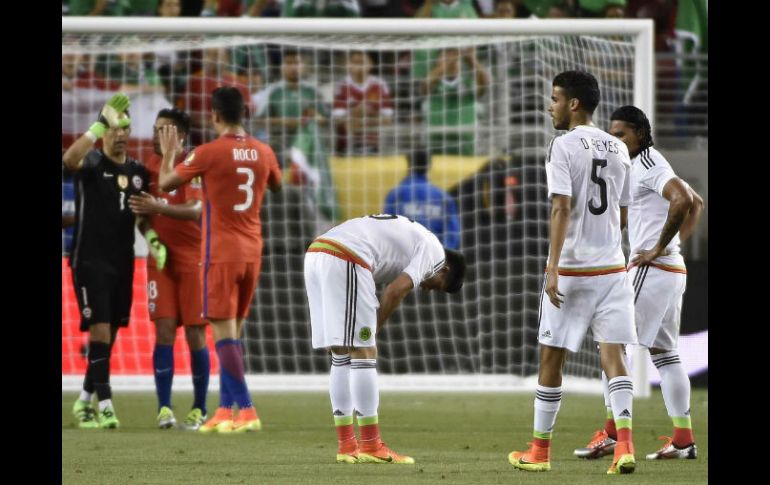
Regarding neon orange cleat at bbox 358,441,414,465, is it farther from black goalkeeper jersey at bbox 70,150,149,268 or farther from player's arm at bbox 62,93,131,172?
player's arm at bbox 62,93,131,172

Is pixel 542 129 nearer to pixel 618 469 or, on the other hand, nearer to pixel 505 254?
pixel 505 254

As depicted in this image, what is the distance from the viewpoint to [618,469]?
5613mm

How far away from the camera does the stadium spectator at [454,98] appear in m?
12.2

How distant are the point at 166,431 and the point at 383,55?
580cm

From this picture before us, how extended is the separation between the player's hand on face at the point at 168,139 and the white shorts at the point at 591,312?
308 cm

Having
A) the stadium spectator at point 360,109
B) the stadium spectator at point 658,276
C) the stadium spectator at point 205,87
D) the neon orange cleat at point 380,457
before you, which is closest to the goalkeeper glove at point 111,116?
the neon orange cleat at point 380,457

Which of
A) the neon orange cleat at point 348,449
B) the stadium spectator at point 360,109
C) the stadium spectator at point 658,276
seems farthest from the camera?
the stadium spectator at point 360,109

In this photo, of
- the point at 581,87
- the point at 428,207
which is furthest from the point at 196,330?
the point at 428,207

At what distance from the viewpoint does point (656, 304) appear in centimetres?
656

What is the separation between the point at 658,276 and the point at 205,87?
6.35 m

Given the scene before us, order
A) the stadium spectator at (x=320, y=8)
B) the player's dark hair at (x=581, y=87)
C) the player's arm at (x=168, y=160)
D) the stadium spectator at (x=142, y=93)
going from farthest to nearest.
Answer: the stadium spectator at (x=320, y=8)
the stadium spectator at (x=142, y=93)
the player's arm at (x=168, y=160)
the player's dark hair at (x=581, y=87)

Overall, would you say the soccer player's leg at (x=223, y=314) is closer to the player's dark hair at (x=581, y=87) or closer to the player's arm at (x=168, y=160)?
the player's arm at (x=168, y=160)

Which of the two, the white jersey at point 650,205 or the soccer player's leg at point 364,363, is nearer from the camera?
the soccer player's leg at point 364,363
